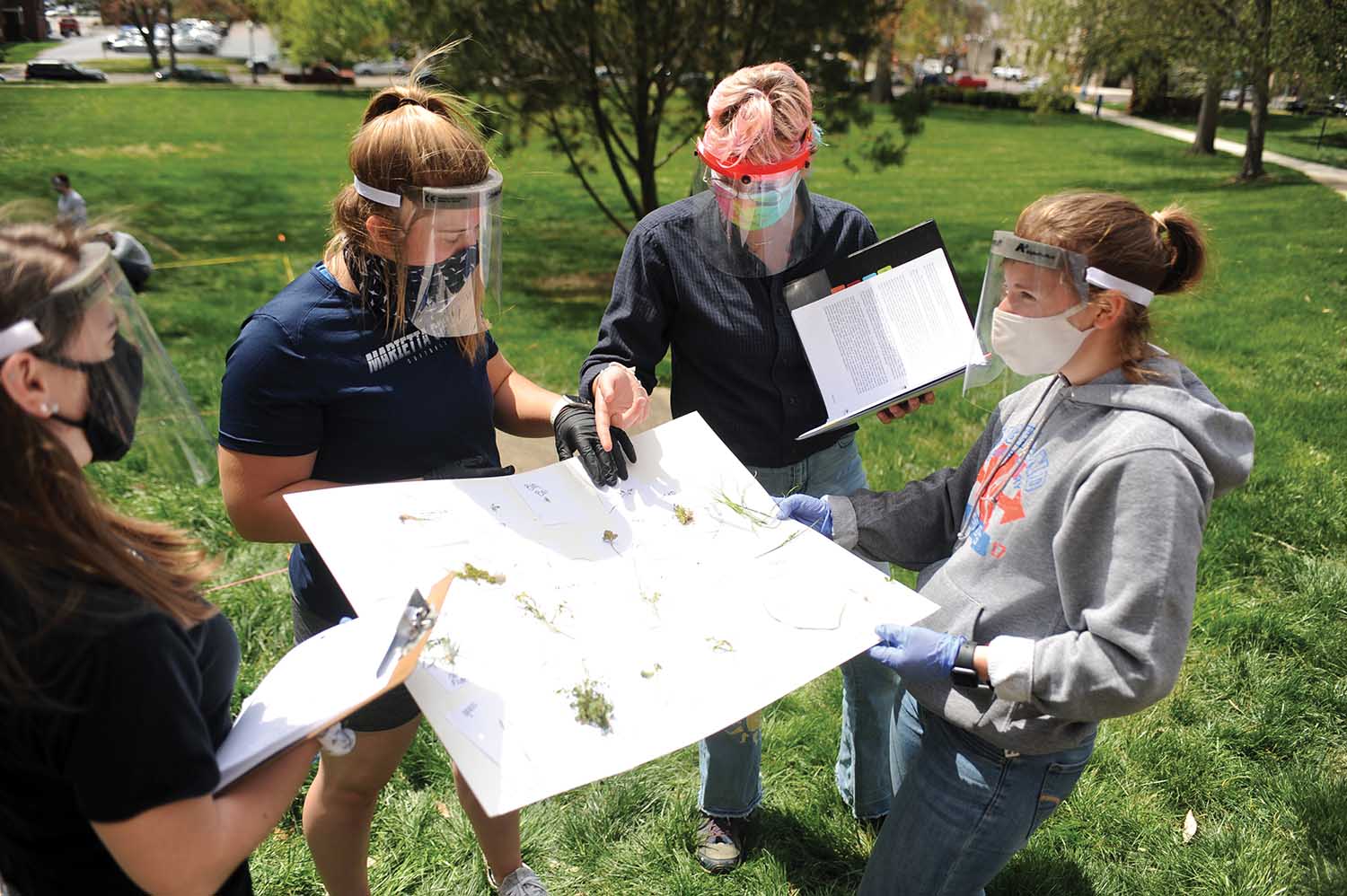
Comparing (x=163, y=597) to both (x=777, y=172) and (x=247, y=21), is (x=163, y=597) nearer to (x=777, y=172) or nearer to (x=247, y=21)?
(x=777, y=172)

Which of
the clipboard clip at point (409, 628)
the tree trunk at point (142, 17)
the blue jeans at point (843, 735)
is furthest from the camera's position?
the tree trunk at point (142, 17)

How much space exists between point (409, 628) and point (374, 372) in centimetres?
78

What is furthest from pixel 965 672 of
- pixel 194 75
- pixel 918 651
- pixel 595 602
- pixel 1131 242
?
pixel 194 75

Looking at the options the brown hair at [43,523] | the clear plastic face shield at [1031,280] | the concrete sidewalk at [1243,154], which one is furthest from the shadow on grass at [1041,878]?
the concrete sidewalk at [1243,154]

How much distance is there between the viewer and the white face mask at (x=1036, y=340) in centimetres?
199

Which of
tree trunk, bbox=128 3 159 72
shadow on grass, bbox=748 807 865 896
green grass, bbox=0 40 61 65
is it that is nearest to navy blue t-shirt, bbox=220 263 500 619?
shadow on grass, bbox=748 807 865 896

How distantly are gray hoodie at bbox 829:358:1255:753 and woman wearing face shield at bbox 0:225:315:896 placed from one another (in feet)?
4.48

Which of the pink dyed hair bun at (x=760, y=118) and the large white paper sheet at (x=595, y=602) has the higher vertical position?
the pink dyed hair bun at (x=760, y=118)

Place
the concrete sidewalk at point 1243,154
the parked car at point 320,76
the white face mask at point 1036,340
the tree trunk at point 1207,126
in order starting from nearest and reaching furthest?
the white face mask at point 1036,340 < the concrete sidewalk at point 1243,154 < the tree trunk at point 1207,126 < the parked car at point 320,76

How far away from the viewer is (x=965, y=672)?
1880mm

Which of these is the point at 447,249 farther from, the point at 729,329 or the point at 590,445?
the point at 729,329

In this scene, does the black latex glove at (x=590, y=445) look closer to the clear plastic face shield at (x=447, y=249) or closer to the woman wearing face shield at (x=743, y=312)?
the woman wearing face shield at (x=743, y=312)

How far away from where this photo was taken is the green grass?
21.0 ft

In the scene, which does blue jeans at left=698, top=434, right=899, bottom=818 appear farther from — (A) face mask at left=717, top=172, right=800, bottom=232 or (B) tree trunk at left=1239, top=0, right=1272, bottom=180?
(B) tree trunk at left=1239, top=0, right=1272, bottom=180
